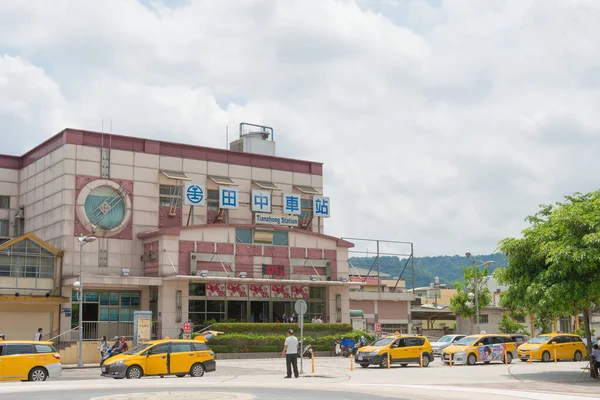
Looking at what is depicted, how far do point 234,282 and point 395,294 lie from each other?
18381 millimetres

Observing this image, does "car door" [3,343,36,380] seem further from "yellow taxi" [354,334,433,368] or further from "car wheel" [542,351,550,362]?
"car wheel" [542,351,550,362]

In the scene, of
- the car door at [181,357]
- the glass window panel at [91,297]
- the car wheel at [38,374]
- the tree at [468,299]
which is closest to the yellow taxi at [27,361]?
the car wheel at [38,374]

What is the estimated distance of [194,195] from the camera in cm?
5384

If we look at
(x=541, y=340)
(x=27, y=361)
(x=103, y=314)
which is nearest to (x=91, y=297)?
(x=103, y=314)

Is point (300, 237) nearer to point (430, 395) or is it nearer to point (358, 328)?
point (358, 328)

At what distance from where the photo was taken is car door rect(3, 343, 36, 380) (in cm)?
2802

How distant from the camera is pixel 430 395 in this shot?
22.3m

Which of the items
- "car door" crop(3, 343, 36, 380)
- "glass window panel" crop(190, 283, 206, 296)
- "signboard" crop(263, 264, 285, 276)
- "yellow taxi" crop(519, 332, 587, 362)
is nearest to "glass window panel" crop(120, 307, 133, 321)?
"glass window panel" crop(190, 283, 206, 296)

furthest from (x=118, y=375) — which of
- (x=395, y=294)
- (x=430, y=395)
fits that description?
(x=395, y=294)

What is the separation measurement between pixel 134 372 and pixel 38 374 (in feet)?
11.7

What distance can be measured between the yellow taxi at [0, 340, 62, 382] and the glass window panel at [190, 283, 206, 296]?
72.2 ft

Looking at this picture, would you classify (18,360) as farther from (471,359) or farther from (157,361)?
(471,359)

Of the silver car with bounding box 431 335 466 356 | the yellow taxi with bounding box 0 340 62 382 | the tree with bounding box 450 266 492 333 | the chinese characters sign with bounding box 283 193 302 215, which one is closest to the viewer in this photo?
the yellow taxi with bounding box 0 340 62 382

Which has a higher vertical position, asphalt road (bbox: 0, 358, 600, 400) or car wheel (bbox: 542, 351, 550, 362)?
asphalt road (bbox: 0, 358, 600, 400)
